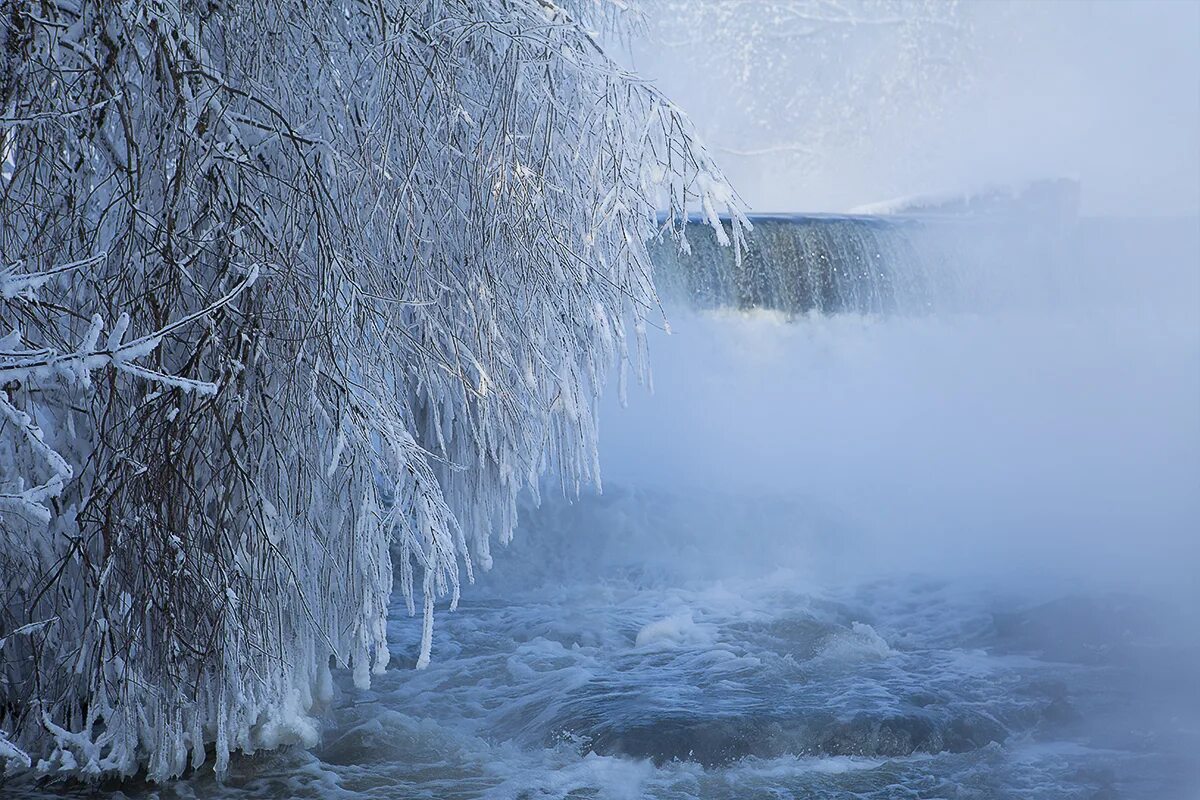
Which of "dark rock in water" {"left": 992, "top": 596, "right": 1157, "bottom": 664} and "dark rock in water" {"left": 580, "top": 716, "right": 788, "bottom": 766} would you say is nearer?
"dark rock in water" {"left": 580, "top": 716, "right": 788, "bottom": 766}

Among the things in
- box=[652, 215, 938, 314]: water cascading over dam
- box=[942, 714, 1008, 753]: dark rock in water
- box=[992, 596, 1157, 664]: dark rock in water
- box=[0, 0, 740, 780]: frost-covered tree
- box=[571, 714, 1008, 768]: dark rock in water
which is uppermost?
box=[652, 215, 938, 314]: water cascading over dam

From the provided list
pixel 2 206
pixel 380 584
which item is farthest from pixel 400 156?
pixel 380 584

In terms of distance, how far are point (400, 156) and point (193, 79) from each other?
0.60 m

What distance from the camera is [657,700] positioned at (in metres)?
5.20

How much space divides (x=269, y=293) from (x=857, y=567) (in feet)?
20.5

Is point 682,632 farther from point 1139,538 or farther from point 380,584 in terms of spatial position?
point 1139,538

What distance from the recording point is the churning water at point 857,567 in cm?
466

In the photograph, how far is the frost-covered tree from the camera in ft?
8.44

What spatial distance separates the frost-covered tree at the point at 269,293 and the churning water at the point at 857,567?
0.87 m

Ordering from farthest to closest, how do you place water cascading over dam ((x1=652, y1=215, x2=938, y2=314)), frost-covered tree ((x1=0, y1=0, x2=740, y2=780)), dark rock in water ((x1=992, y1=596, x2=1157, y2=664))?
water cascading over dam ((x1=652, y1=215, x2=938, y2=314)), dark rock in water ((x1=992, y1=596, x2=1157, y2=664)), frost-covered tree ((x1=0, y1=0, x2=740, y2=780))

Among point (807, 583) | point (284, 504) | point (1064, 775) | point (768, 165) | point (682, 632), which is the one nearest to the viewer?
point (284, 504)

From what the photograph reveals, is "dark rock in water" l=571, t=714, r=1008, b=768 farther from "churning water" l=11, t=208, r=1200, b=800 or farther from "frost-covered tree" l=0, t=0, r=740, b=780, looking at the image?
"frost-covered tree" l=0, t=0, r=740, b=780

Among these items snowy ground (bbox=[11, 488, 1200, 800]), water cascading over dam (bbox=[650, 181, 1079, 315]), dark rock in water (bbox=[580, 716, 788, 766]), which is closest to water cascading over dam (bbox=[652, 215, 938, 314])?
water cascading over dam (bbox=[650, 181, 1079, 315])

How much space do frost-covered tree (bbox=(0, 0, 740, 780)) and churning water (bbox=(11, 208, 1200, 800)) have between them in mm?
874
